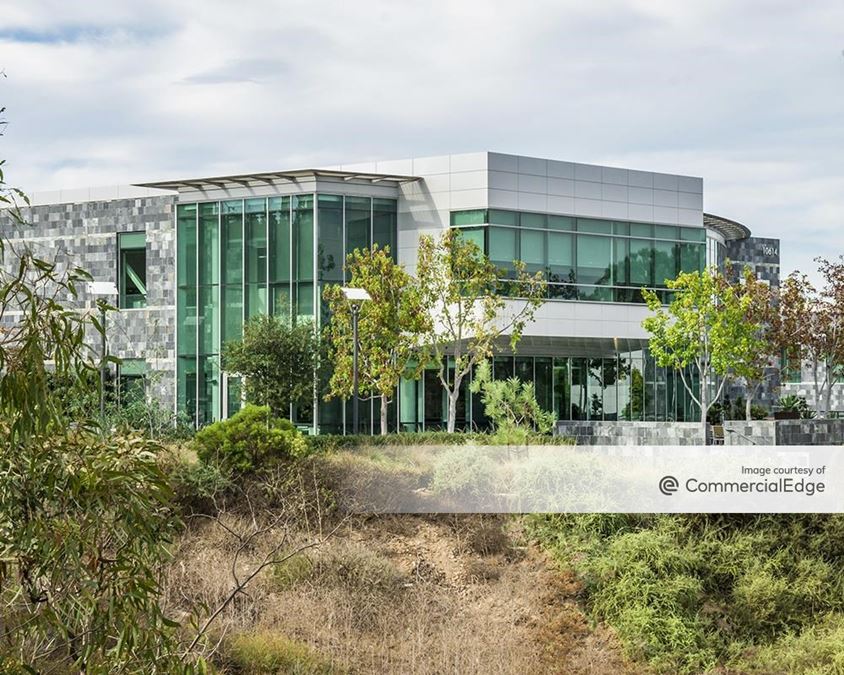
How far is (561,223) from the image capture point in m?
34.5

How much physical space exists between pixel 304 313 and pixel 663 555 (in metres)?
16.3

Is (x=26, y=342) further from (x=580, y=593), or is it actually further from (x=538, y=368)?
(x=538, y=368)

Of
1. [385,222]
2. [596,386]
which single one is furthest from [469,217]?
[596,386]

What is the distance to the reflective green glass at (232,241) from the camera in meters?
34.2

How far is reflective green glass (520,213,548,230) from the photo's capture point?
33750 mm

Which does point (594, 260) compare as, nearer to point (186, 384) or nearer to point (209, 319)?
point (209, 319)

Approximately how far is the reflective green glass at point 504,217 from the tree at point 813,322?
40.0 ft

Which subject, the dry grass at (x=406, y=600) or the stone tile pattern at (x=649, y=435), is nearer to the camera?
the dry grass at (x=406, y=600)

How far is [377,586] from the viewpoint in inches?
695

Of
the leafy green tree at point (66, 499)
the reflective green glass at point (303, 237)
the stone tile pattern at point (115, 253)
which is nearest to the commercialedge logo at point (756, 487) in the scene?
the leafy green tree at point (66, 499)

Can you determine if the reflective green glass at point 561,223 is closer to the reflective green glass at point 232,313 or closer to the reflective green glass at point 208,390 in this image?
the reflective green glass at point 232,313

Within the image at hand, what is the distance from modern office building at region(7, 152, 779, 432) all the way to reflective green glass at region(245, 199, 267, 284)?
0.04 meters

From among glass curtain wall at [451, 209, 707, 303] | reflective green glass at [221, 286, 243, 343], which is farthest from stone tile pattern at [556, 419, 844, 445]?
reflective green glass at [221, 286, 243, 343]

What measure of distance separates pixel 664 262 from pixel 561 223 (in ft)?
12.8
